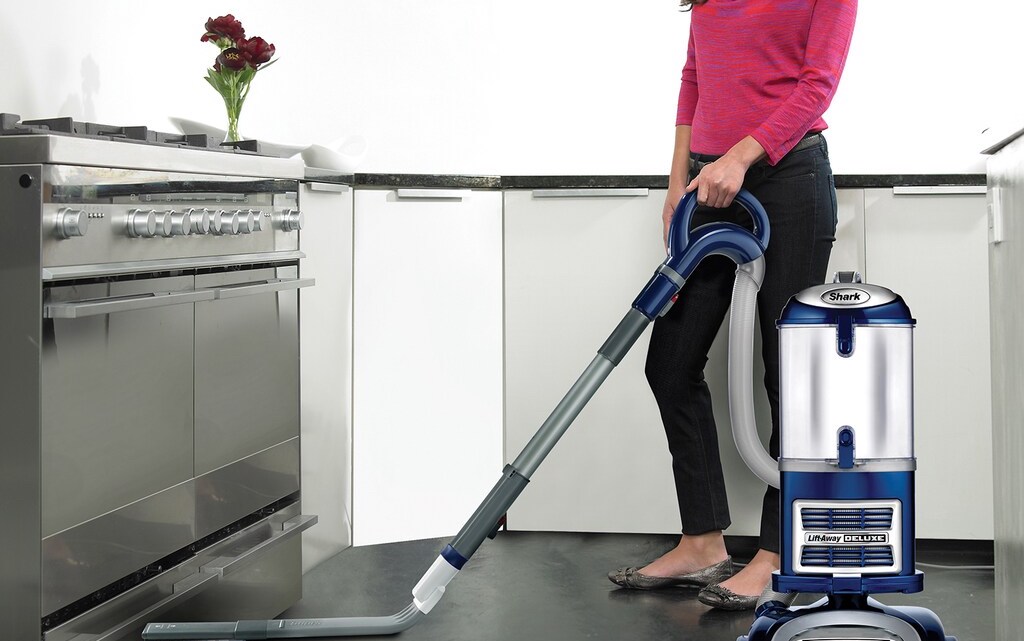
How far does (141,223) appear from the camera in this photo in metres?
1.59

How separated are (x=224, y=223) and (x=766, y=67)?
40.9 inches

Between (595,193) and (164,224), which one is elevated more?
(595,193)

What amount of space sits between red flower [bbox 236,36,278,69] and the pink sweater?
2.98 ft

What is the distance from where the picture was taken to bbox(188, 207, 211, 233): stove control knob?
1.72 m

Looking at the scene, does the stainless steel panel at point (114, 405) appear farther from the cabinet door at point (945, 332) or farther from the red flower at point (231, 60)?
the cabinet door at point (945, 332)

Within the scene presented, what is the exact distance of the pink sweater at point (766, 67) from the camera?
6.49ft

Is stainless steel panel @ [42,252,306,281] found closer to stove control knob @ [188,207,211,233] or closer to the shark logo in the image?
stove control knob @ [188,207,211,233]

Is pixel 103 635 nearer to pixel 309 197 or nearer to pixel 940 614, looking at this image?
pixel 309 197

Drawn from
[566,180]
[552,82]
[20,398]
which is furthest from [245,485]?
[552,82]

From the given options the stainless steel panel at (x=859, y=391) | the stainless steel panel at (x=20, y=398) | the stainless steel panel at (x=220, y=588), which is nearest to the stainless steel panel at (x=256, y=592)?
the stainless steel panel at (x=220, y=588)

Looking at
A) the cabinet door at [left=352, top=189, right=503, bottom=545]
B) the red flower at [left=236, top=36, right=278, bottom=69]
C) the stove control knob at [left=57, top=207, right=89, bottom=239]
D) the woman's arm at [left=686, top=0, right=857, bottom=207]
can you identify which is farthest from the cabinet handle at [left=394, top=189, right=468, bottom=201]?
the stove control knob at [left=57, top=207, right=89, bottom=239]

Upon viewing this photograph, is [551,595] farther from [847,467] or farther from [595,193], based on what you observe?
[847,467]

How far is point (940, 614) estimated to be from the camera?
2115mm

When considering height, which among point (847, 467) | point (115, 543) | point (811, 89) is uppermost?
point (811, 89)
